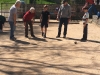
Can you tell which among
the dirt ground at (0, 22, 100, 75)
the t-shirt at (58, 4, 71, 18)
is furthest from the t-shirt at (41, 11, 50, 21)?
the dirt ground at (0, 22, 100, 75)

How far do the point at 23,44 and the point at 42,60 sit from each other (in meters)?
2.80

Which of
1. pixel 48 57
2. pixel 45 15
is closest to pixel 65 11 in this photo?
pixel 45 15

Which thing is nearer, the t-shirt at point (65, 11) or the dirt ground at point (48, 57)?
the dirt ground at point (48, 57)

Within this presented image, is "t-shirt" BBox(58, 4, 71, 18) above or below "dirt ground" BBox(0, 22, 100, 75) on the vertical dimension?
above

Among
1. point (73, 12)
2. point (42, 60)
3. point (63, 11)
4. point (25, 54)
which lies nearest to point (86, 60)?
point (42, 60)

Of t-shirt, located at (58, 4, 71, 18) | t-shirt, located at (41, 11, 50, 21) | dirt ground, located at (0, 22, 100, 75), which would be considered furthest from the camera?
t-shirt, located at (41, 11, 50, 21)

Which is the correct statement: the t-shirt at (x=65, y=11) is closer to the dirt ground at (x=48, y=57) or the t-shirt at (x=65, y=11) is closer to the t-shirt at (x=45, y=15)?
the t-shirt at (x=45, y=15)

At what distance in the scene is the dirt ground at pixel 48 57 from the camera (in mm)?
6852

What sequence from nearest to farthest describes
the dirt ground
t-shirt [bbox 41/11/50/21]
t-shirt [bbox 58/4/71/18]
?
the dirt ground → t-shirt [bbox 58/4/71/18] → t-shirt [bbox 41/11/50/21]

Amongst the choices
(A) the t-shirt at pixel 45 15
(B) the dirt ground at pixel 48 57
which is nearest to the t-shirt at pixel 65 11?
(A) the t-shirt at pixel 45 15

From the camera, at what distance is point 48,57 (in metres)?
8.28

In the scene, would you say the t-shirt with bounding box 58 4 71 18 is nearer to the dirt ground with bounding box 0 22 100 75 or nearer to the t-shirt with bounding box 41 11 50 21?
the t-shirt with bounding box 41 11 50 21

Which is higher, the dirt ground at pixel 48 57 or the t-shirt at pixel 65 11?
the t-shirt at pixel 65 11

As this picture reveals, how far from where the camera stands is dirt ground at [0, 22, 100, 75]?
6.85 metres
